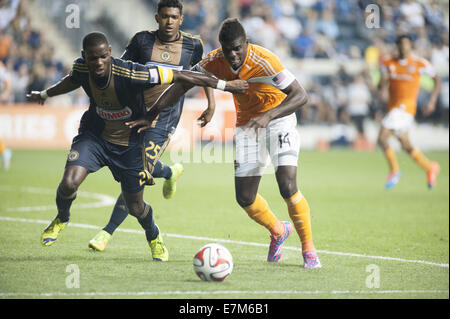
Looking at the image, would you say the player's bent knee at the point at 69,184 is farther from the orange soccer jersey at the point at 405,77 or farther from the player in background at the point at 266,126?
the orange soccer jersey at the point at 405,77

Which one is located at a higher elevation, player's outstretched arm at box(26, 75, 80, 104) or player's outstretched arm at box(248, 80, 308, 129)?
player's outstretched arm at box(26, 75, 80, 104)

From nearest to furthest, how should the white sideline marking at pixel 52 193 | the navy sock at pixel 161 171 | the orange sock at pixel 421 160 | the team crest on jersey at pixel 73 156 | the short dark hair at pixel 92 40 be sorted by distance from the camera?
the short dark hair at pixel 92 40
the team crest on jersey at pixel 73 156
the navy sock at pixel 161 171
the white sideline marking at pixel 52 193
the orange sock at pixel 421 160

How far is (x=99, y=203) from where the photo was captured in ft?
37.2

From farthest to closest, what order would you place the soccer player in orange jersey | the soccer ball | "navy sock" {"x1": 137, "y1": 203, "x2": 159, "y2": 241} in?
the soccer player in orange jersey, "navy sock" {"x1": 137, "y1": 203, "x2": 159, "y2": 241}, the soccer ball

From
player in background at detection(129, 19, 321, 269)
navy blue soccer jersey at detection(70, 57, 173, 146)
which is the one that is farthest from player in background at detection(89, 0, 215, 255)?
navy blue soccer jersey at detection(70, 57, 173, 146)

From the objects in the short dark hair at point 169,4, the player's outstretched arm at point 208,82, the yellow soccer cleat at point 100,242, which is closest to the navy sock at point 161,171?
the yellow soccer cleat at point 100,242

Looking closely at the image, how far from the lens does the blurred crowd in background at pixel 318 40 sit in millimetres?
23125

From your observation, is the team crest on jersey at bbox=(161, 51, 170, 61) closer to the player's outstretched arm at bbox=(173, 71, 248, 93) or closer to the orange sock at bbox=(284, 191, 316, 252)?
the player's outstretched arm at bbox=(173, 71, 248, 93)

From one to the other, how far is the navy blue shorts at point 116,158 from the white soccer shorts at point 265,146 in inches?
39.1

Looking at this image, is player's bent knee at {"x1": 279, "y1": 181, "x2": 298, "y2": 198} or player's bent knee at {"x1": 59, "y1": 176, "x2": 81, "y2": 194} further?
player's bent knee at {"x1": 279, "y1": 181, "x2": 298, "y2": 198}

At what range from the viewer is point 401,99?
13.6 m

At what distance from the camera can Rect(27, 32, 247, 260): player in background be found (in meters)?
6.25

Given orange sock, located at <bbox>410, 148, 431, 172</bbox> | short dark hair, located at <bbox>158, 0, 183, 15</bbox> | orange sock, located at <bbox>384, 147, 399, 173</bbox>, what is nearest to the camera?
short dark hair, located at <bbox>158, 0, 183, 15</bbox>

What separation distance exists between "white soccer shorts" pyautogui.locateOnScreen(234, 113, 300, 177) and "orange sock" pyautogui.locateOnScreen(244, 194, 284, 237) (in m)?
0.31
